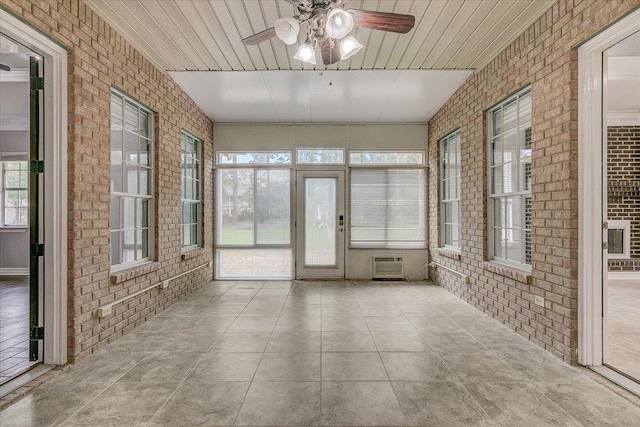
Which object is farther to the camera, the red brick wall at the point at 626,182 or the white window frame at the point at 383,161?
the white window frame at the point at 383,161

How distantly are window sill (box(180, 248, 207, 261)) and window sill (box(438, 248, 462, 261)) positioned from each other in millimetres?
3970

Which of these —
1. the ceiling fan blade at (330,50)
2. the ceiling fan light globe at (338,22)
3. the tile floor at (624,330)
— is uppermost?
the ceiling fan blade at (330,50)

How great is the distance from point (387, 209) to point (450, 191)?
1.18 m

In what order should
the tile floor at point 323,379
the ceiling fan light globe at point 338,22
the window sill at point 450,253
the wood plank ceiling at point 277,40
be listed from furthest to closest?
the window sill at point 450,253 < the wood plank ceiling at point 277,40 < the ceiling fan light globe at point 338,22 < the tile floor at point 323,379

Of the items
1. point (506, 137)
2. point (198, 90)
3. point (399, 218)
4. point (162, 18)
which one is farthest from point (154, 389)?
point (399, 218)

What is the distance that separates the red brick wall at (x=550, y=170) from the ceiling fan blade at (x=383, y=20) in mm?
1390

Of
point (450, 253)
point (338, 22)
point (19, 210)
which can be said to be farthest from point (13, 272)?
point (450, 253)

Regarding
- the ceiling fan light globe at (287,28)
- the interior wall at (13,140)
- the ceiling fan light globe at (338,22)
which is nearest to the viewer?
the ceiling fan light globe at (338,22)

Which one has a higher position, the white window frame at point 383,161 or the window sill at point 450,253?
the white window frame at point 383,161

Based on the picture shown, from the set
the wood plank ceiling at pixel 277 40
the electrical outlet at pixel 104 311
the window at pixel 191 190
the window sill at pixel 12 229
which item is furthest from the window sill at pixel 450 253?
the window sill at pixel 12 229

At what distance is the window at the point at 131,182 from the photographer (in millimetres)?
3230

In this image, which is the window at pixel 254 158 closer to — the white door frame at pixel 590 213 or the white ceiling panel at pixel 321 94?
the white ceiling panel at pixel 321 94

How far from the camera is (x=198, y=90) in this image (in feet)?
14.5

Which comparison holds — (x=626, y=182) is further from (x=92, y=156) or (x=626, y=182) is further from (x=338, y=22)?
(x=92, y=156)
